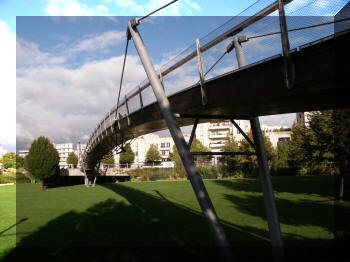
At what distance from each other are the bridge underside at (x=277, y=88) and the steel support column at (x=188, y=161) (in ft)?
2.96

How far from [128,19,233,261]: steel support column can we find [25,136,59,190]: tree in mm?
27321

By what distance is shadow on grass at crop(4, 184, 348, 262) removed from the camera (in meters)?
8.23

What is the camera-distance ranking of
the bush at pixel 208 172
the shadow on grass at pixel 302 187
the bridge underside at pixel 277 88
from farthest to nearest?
the bush at pixel 208 172 → the shadow on grass at pixel 302 187 → the bridge underside at pixel 277 88

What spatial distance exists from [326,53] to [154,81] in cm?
366

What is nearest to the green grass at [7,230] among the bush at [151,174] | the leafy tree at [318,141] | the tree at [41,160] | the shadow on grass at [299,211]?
the shadow on grass at [299,211]

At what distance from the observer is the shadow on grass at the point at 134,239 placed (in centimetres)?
823

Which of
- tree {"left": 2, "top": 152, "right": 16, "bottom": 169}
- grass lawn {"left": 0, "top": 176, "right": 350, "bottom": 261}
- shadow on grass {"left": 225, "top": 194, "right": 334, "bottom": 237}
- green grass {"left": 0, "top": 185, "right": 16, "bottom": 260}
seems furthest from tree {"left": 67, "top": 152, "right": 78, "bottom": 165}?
shadow on grass {"left": 225, "top": 194, "right": 334, "bottom": 237}

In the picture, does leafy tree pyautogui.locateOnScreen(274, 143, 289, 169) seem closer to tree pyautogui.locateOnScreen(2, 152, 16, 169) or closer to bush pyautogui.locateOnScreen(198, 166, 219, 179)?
bush pyautogui.locateOnScreen(198, 166, 219, 179)

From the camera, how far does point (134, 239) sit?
394 inches

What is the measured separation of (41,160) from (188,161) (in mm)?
28592

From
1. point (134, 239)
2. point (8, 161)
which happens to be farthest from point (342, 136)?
point (8, 161)

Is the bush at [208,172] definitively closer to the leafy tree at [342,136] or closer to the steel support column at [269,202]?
the leafy tree at [342,136]

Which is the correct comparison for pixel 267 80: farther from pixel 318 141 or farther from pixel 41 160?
pixel 41 160

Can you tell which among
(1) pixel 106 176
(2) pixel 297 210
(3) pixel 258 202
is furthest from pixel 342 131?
(1) pixel 106 176
